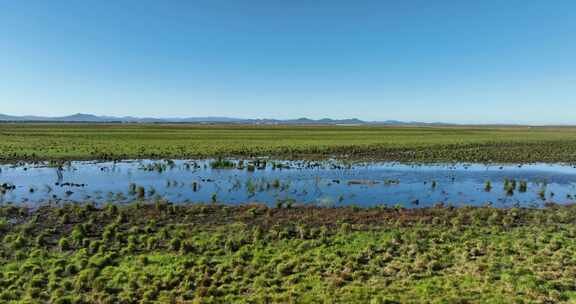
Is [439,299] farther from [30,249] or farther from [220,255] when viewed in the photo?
[30,249]

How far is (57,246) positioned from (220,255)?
694cm

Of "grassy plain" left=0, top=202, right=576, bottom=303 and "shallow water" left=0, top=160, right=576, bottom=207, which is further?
"shallow water" left=0, top=160, right=576, bottom=207

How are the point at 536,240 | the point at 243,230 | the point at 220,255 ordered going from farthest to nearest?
the point at 243,230, the point at 536,240, the point at 220,255

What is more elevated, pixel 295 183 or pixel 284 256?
pixel 295 183

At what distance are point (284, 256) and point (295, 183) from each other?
16.1 meters

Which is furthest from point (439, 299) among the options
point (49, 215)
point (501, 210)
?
Result: point (49, 215)

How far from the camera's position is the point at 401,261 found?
1212 centimetres

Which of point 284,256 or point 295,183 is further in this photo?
point 295,183

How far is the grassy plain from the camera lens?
9.80 meters

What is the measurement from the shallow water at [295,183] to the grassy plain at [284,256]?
12.9 feet

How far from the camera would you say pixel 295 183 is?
2864cm

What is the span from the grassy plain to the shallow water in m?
3.92

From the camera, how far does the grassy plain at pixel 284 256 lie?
9.80 meters

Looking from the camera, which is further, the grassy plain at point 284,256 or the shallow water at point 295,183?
the shallow water at point 295,183
